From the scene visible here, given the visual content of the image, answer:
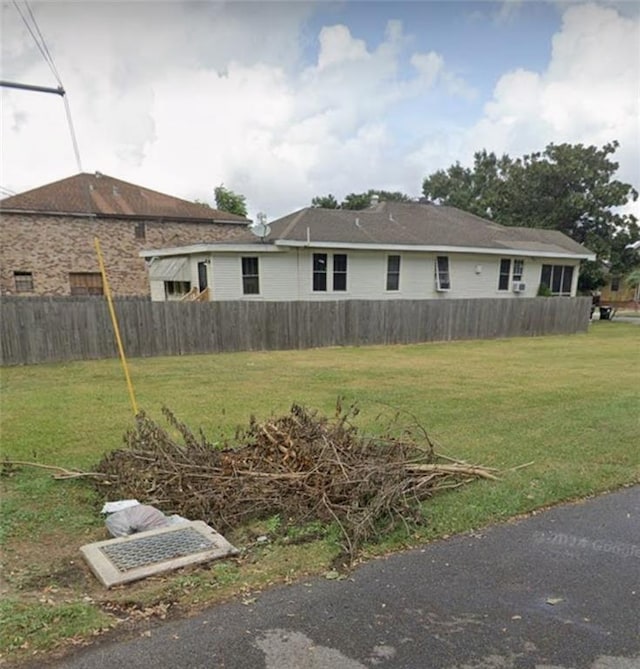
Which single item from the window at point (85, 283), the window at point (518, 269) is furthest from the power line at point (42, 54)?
the window at point (85, 283)

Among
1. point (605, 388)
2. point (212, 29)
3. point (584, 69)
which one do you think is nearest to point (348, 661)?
point (605, 388)

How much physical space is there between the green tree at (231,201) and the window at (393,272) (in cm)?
2158

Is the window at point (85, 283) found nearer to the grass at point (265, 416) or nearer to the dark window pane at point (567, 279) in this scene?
the grass at point (265, 416)

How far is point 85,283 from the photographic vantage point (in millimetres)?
23328

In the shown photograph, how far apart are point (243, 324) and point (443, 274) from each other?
8.95m

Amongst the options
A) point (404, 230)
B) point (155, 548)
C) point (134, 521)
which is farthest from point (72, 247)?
point (155, 548)

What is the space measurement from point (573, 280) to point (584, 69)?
47.8ft

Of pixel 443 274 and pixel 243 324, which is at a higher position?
pixel 443 274

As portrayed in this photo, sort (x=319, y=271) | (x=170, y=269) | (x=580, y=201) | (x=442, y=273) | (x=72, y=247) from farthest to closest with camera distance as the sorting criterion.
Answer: (x=580, y=201) < (x=72, y=247) < (x=442, y=273) < (x=170, y=269) < (x=319, y=271)

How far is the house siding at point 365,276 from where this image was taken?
15.4m

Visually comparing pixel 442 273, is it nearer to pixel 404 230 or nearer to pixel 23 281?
pixel 404 230

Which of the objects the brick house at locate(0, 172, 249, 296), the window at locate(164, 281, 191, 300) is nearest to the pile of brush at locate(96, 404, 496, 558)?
the window at locate(164, 281, 191, 300)

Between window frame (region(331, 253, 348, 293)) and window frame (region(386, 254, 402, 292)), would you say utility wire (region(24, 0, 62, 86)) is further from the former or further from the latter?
window frame (region(386, 254, 402, 292))

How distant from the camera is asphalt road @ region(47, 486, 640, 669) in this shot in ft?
7.11
